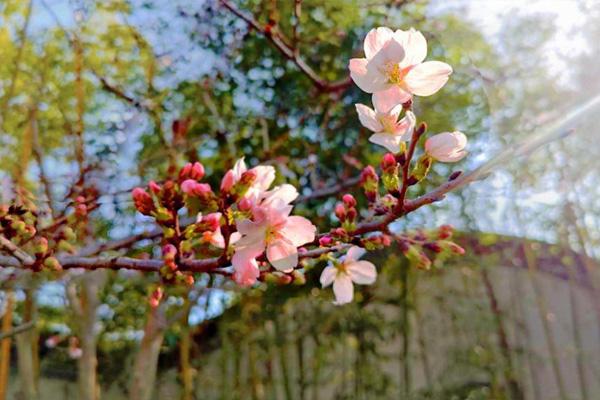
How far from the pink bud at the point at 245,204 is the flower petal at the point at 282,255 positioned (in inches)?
1.8

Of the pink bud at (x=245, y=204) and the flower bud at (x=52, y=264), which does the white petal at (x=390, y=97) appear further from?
the flower bud at (x=52, y=264)

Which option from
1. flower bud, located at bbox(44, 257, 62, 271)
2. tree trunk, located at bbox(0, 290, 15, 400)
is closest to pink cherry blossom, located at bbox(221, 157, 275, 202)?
flower bud, located at bbox(44, 257, 62, 271)

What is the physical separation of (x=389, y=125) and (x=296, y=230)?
0.48ft

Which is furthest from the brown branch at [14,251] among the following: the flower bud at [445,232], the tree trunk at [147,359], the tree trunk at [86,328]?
the tree trunk at [147,359]

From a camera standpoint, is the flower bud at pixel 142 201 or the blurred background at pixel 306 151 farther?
the blurred background at pixel 306 151

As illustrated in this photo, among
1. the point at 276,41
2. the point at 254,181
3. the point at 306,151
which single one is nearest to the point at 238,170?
the point at 254,181

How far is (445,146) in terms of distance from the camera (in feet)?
2.16

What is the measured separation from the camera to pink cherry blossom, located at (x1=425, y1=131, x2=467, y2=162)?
658 mm

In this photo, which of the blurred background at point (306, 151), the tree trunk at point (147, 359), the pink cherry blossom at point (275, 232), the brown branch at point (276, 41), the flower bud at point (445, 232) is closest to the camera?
the pink cherry blossom at point (275, 232)

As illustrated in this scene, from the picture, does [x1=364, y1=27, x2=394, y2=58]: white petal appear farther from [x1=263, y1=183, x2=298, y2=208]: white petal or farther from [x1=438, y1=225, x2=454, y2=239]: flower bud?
[x1=438, y1=225, x2=454, y2=239]: flower bud

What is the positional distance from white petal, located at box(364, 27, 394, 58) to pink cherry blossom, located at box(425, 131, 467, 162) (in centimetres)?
11

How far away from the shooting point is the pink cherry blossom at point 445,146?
2.16ft

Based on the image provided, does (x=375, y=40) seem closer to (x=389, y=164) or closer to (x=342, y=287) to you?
(x=389, y=164)

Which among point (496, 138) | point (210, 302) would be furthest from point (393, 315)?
point (496, 138)
